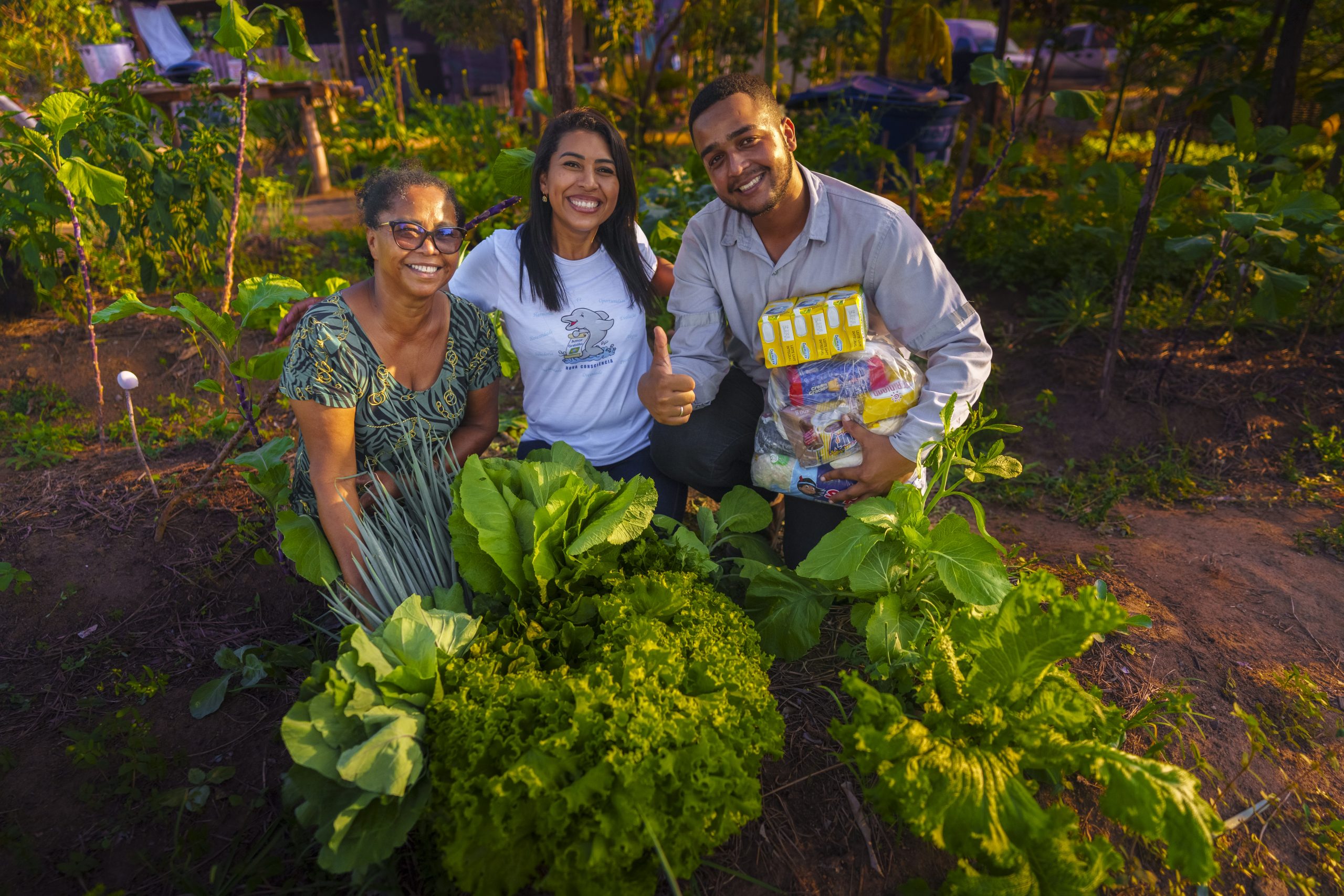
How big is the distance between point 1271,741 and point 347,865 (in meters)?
2.08

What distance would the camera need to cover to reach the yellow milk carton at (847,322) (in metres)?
2.12

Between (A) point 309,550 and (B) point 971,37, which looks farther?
(B) point 971,37

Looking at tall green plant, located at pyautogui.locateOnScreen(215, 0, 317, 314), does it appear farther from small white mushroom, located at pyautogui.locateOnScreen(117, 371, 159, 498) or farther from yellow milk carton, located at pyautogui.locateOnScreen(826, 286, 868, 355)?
yellow milk carton, located at pyautogui.locateOnScreen(826, 286, 868, 355)

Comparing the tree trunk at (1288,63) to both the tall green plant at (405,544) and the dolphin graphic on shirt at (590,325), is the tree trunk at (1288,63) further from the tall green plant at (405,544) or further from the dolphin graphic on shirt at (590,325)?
the tall green plant at (405,544)

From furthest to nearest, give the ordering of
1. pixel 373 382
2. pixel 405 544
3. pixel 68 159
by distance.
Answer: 1. pixel 68 159
2. pixel 373 382
3. pixel 405 544

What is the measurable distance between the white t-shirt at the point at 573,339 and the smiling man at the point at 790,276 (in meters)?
0.18

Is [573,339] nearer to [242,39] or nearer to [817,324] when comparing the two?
[817,324]

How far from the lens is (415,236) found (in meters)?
1.95

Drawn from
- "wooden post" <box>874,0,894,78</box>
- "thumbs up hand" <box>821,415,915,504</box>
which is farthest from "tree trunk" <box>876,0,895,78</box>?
"thumbs up hand" <box>821,415,915,504</box>

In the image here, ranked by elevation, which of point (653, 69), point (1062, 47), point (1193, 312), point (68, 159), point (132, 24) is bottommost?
point (1193, 312)

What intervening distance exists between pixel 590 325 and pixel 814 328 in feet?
2.37

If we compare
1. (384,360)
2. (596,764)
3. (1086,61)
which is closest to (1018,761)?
(596,764)

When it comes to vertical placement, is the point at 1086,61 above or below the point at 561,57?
below

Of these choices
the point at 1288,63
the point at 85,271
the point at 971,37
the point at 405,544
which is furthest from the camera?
the point at 971,37
